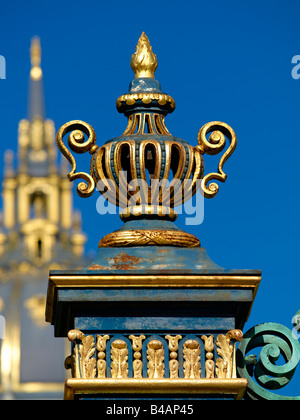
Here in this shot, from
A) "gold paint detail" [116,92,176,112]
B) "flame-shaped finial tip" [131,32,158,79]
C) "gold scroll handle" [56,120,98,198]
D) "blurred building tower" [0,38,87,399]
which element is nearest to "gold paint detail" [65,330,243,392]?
"gold scroll handle" [56,120,98,198]

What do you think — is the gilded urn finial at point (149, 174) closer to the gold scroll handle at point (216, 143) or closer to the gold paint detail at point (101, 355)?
the gold scroll handle at point (216, 143)

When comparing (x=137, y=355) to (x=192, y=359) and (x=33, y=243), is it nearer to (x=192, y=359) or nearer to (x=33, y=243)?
(x=192, y=359)

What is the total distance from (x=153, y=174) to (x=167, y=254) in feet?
2.04

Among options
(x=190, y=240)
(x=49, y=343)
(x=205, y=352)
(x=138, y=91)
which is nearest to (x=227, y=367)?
(x=205, y=352)

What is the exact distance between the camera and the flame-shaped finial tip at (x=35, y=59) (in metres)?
125

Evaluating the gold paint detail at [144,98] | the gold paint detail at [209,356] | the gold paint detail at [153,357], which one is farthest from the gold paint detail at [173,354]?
the gold paint detail at [144,98]

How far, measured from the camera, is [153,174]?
1092cm

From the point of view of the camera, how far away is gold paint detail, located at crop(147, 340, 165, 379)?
10.2 m

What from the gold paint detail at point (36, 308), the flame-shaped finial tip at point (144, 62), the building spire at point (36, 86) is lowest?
the gold paint detail at point (36, 308)

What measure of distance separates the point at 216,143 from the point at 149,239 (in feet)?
2.66

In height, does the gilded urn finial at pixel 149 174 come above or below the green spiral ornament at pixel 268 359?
above

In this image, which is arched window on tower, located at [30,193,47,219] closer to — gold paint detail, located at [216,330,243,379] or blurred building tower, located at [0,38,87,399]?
blurred building tower, located at [0,38,87,399]

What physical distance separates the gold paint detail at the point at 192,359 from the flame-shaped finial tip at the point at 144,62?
2042 millimetres
